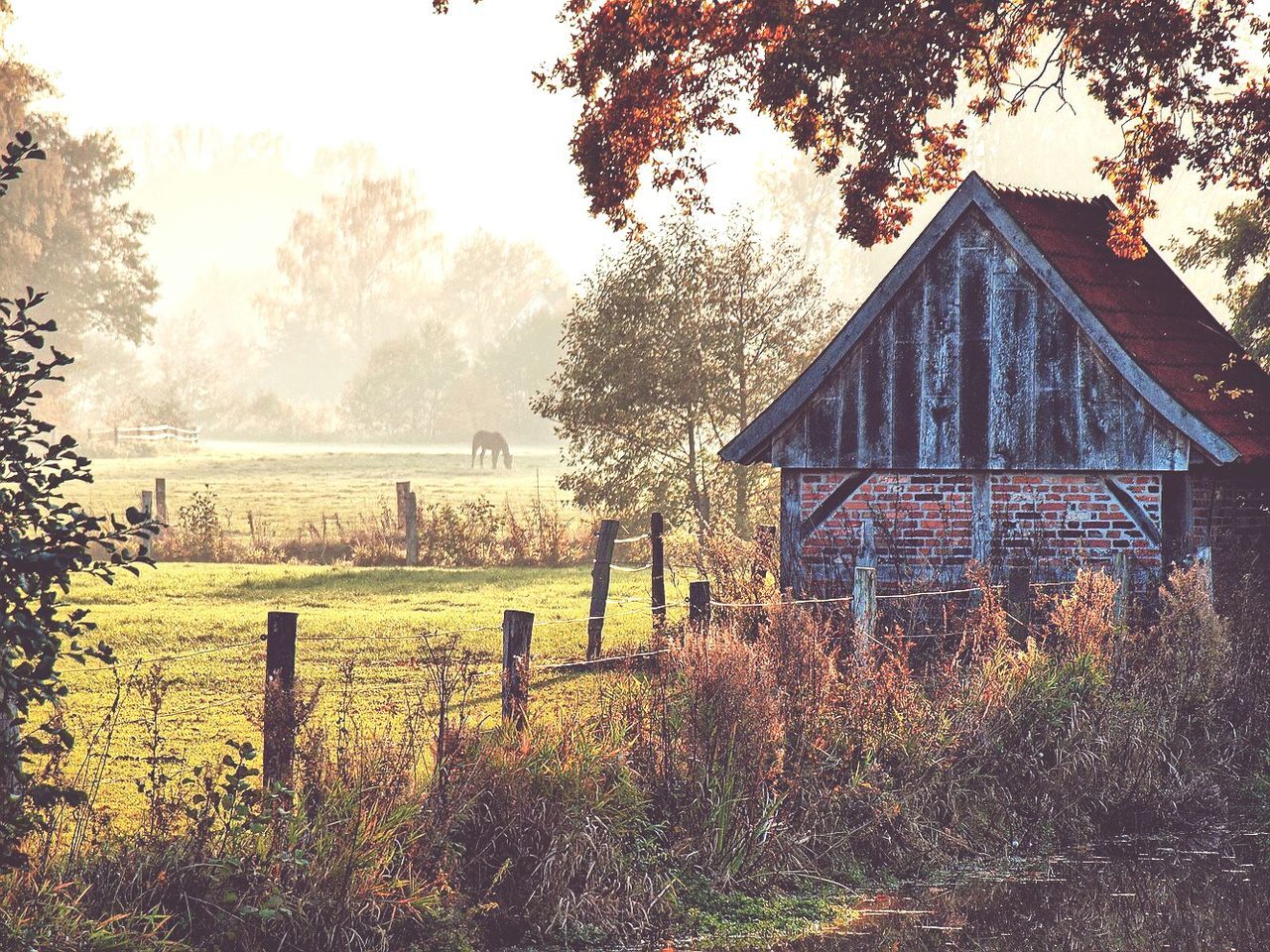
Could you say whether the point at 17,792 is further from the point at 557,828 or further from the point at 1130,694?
the point at 1130,694

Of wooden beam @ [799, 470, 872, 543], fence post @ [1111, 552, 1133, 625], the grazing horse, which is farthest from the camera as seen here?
the grazing horse

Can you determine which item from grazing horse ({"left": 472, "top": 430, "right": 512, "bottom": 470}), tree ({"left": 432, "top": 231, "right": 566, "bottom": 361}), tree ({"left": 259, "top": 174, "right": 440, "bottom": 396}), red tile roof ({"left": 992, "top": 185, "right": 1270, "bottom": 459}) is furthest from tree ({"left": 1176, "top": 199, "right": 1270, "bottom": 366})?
tree ({"left": 432, "top": 231, "right": 566, "bottom": 361})

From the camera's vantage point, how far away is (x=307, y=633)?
64.6ft

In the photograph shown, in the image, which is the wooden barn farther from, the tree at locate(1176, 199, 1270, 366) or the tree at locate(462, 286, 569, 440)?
the tree at locate(462, 286, 569, 440)

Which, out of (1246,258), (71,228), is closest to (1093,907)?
(1246,258)

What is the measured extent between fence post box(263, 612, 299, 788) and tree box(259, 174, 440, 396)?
102 meters

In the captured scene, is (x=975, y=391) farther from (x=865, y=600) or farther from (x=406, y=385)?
(x=406, y=385)

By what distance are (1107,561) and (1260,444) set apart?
1849 mm

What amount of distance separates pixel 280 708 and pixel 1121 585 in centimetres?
809

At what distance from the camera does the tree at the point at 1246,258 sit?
803 inches

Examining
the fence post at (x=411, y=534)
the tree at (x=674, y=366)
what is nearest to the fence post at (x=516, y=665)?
the tree at (x=674, y=366)

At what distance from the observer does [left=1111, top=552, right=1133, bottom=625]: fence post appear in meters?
13.1

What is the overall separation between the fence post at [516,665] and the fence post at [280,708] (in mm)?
1401

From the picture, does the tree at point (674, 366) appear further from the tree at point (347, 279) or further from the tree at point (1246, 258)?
the tree at point (347, 279)
